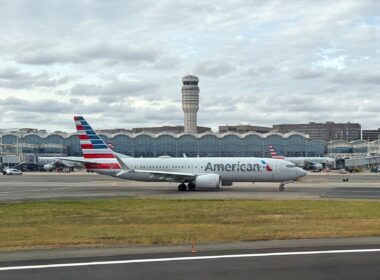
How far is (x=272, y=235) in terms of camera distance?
15016 millimetres

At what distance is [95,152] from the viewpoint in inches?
1881

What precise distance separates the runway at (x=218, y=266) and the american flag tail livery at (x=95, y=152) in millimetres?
35940

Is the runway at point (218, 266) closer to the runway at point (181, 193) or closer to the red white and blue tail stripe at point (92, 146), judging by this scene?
the runway at point (181, 193)

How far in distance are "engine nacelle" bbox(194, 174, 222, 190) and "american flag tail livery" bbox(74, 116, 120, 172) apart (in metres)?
8.54

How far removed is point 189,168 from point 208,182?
4.51 m

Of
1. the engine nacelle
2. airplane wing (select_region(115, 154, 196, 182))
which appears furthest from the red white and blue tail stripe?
the engine nacelle

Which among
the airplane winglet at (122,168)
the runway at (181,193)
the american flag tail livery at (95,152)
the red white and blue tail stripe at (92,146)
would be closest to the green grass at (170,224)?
the runway at (181,193)

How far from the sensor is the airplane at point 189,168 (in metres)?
43.8

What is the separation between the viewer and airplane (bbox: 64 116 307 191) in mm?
43812

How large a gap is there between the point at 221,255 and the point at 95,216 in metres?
10.5

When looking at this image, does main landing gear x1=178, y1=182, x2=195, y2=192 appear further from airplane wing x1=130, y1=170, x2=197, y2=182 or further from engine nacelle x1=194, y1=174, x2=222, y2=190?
engine nacelle x1=194, y1=174, x2=222, y2=190

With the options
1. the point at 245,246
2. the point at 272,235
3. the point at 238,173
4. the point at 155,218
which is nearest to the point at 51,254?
the point at 245,246

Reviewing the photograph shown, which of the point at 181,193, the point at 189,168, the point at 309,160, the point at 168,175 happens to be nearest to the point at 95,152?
the point at 168,175

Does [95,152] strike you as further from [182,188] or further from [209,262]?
[209,262]
